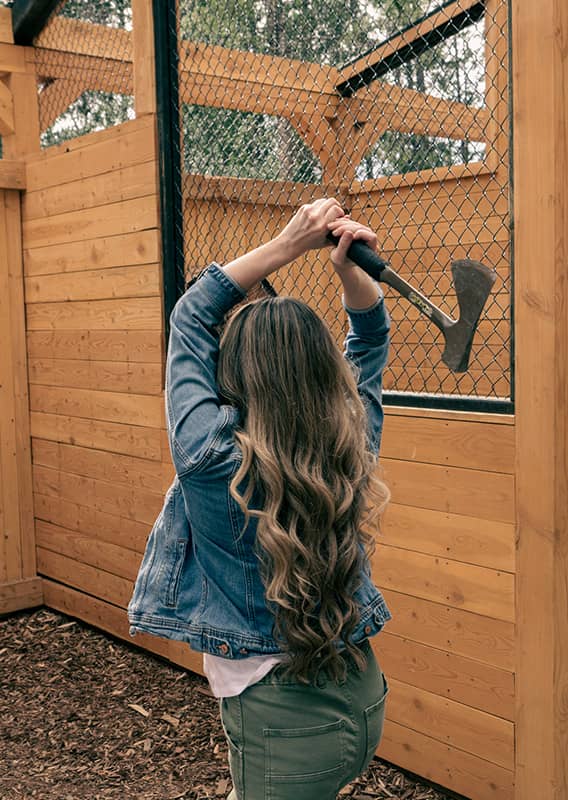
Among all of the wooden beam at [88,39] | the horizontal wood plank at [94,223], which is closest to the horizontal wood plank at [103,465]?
the horizontal wood plank at [94,223]

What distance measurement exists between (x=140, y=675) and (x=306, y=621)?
291 centimetres

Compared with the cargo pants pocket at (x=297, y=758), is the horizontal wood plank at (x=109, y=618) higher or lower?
lower

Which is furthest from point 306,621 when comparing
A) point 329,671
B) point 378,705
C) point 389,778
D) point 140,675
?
point 140,675

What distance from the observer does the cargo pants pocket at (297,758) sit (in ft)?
5.16

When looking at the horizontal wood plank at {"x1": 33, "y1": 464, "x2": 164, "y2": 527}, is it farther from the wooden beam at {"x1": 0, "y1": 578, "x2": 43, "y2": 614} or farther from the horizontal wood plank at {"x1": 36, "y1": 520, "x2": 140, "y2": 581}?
the wooden beam at {"x1": 0, "y1": 578, "x2": 43, "y2": 614}

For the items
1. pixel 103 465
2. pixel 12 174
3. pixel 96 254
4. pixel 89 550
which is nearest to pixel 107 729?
pixel 89 550

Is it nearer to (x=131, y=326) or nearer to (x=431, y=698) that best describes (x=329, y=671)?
(x=431, y=698)

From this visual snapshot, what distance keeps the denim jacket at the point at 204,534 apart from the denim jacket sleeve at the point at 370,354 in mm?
287

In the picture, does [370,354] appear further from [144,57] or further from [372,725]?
[144,57]

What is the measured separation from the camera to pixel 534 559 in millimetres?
2670

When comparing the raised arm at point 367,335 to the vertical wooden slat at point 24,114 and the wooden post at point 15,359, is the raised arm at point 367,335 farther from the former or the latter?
the vertical wooden slat at point 24,114

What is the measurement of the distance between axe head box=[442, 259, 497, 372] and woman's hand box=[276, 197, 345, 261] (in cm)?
31

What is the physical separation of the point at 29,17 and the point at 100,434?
87.1 inches

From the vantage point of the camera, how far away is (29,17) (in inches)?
194
